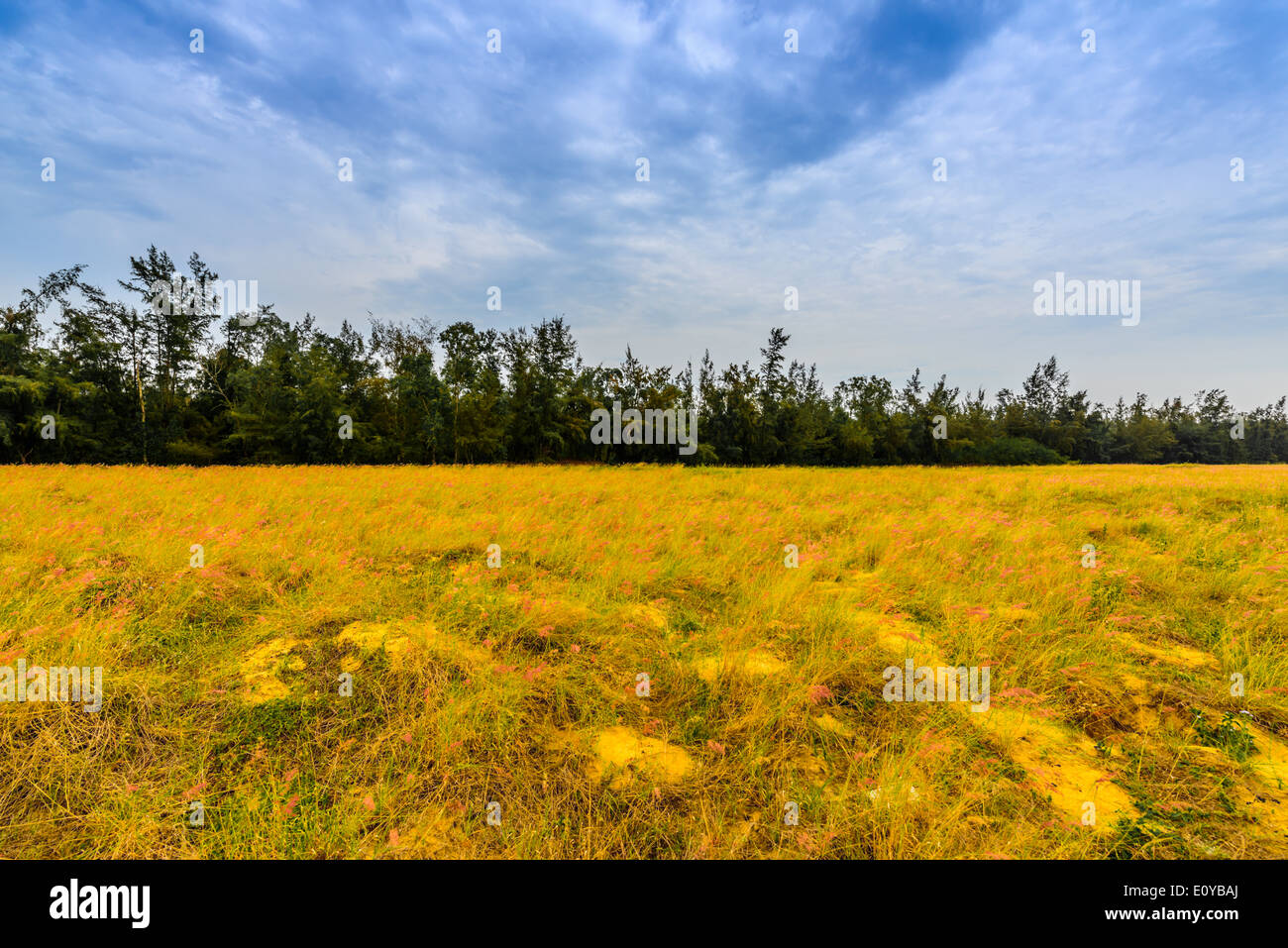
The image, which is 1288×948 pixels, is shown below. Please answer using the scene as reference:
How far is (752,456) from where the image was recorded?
32.8m

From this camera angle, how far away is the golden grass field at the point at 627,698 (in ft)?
6.73

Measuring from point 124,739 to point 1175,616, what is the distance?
803 centimetres

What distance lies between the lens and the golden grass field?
205cm

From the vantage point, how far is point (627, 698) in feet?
9.96
